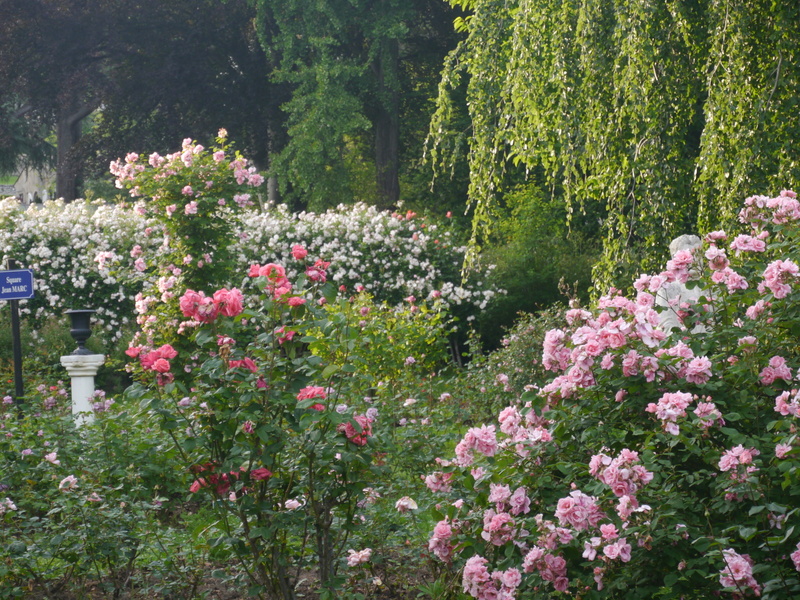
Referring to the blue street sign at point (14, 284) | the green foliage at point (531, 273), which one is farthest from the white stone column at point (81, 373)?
the green foliage at point (531, 273)

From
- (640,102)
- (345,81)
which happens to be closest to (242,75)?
(345,81)

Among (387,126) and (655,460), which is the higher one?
(387,126)

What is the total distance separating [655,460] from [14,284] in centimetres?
536

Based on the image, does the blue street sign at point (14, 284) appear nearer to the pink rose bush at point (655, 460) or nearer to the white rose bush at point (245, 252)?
the white rose bush at point (245, 252)

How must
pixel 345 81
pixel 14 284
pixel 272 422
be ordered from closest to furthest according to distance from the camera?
pixel 272 422 → pixel 14 284 → pixel 345 81

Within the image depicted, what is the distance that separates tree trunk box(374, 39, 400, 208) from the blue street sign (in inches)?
501

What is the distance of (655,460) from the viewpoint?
247 cm

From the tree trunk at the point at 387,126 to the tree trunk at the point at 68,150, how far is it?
21.6 feet

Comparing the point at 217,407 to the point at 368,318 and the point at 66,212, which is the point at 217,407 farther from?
the point at 66,212

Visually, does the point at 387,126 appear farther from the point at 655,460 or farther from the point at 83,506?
the point at 655,460

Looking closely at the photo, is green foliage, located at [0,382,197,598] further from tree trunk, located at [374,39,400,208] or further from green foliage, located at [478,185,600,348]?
tree trunk, located at [374,39,400,208]

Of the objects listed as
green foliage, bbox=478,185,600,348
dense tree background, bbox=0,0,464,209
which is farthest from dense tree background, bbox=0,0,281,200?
green foliage, bbox=478,185,600,348

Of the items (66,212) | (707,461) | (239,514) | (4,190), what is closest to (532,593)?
(707,461)

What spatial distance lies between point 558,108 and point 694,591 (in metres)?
3.83
